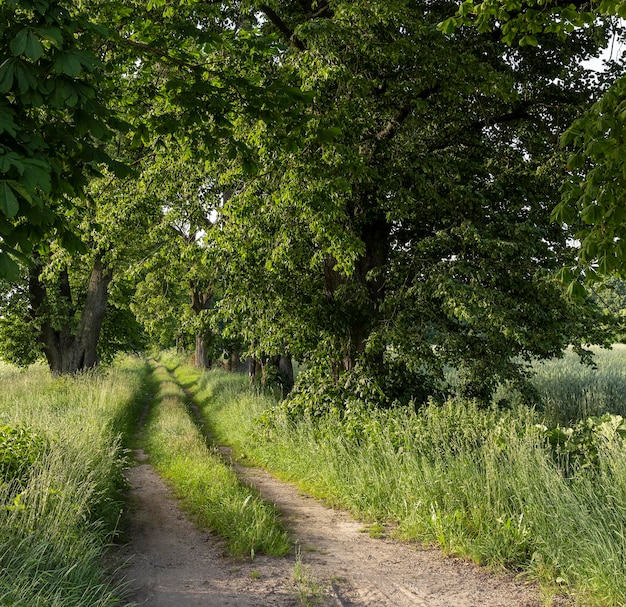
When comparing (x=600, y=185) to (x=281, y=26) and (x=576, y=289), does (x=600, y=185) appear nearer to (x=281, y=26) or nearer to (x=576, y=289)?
(x=576, y=289)

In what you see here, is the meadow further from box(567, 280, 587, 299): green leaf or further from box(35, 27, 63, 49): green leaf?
box(35, 27, 63, 49): green leaf

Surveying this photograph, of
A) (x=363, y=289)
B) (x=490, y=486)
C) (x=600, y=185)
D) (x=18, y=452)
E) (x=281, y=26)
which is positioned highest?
(x=281, y=26)

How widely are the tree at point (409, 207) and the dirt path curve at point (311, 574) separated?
3865 mm

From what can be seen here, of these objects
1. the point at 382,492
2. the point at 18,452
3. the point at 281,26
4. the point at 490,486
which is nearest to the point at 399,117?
the point at 281,26

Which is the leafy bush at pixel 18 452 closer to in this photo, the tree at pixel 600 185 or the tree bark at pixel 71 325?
the tree at pixel 600 185

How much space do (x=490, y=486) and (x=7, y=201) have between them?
5.20 metres

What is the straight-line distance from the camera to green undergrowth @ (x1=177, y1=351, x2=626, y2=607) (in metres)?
4.62

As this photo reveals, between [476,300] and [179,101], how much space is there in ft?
17.6

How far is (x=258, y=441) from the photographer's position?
36.1 ft

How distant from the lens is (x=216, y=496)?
6.97 m

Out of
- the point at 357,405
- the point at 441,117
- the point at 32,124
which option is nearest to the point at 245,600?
the point at 32,124

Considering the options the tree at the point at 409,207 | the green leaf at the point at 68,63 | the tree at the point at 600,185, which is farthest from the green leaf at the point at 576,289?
the green leaf at the point at 68,63

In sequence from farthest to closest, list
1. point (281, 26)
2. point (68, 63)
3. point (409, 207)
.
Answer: point (281, 26) < point (409, 207) < point (68, 63)

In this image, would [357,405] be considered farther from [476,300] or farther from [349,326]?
[476,300]
